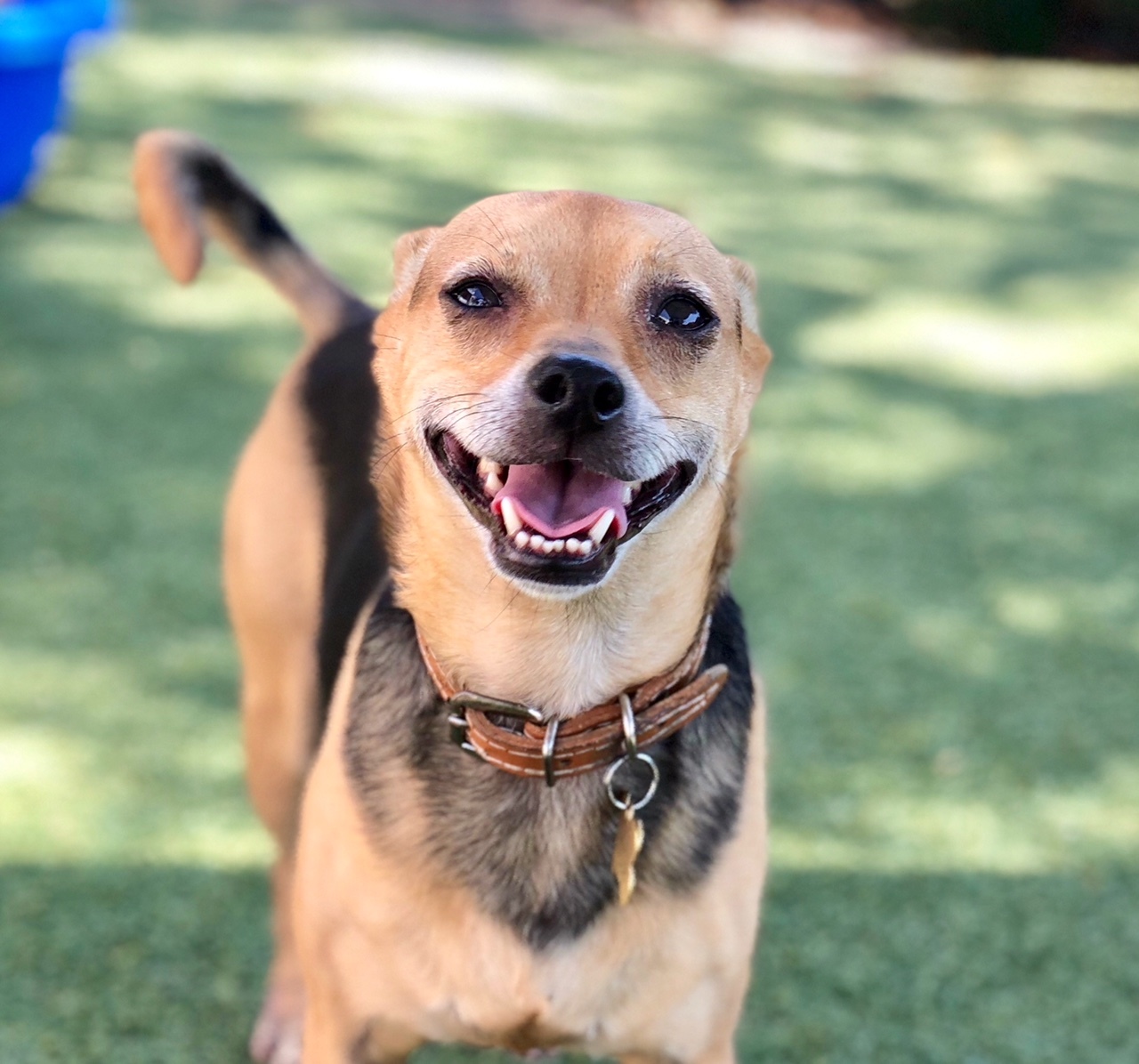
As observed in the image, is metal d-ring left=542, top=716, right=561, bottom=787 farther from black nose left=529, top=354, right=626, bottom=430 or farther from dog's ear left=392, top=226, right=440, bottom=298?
dog's ear left=392, top=226, right=440, bottom=298

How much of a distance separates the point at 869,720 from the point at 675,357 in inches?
72.9

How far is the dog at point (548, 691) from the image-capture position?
2.03 m

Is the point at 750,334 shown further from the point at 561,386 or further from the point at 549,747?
the point at 549,747

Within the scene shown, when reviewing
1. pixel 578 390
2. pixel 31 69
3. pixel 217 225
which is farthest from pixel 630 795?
pixel 31 69

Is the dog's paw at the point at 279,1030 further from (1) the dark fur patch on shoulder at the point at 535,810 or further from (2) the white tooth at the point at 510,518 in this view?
(2) the white tooth at the point at 510,518

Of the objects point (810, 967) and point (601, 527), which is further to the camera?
point (810, 967)

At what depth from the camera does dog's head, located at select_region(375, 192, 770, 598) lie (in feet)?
6.37

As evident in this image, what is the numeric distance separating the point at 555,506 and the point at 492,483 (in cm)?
10

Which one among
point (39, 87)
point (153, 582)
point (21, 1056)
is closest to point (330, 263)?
point (39, 87)

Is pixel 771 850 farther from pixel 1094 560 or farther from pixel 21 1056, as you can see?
pixel 1094 560

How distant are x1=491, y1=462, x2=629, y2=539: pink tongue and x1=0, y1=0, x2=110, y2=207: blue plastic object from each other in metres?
4.73

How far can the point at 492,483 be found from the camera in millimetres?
2035

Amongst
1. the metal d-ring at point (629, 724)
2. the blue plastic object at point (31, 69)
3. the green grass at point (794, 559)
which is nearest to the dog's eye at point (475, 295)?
the metal d-ring at point (629, 724)

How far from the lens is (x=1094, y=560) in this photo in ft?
15.0
